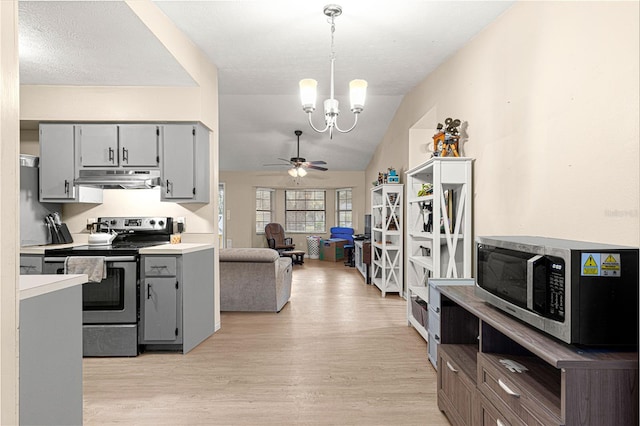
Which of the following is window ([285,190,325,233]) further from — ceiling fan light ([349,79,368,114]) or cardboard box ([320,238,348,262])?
ceiling fan light ([349,79,368,114])

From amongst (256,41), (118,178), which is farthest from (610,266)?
(118,178)

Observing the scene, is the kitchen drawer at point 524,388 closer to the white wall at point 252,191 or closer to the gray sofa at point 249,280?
the gray sofa at point 249,280

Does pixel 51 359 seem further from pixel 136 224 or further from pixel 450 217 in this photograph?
pixel 450 217

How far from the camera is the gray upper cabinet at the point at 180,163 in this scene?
11.2 feet

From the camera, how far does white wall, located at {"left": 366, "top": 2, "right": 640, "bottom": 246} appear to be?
1.59 metres

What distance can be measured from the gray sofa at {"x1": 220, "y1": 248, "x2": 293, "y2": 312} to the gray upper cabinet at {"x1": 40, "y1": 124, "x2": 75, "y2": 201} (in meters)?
1.69

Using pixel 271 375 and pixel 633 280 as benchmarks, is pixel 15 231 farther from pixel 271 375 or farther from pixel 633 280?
pixel 271 375

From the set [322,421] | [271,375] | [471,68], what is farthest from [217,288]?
[471,68]

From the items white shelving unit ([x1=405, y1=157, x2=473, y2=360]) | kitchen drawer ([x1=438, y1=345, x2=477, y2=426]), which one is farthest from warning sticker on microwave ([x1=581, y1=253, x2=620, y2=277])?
white shelving unit ([x1=405, y1=157, x2=473, y2=360])

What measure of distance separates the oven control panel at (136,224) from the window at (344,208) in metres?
6.19

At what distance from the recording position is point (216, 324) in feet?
11.9

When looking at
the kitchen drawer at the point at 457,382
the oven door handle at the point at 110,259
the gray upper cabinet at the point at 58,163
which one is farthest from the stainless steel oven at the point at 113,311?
the kitchen drawer at the point at 457,382

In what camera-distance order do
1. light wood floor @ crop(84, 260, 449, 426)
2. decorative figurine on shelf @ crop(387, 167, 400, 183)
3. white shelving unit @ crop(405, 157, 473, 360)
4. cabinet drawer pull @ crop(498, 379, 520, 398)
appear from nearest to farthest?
cabinet drawer pull @ crop(498, 379, 520, 398) → light wood floor @ crop(84, 260, 449, 426) → white shelving unit @ crop(405, 157, 473, 360) → decorative figurine on shelf @ crop(387, 167, 400, 183)

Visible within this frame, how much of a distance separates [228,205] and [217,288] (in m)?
5.37
